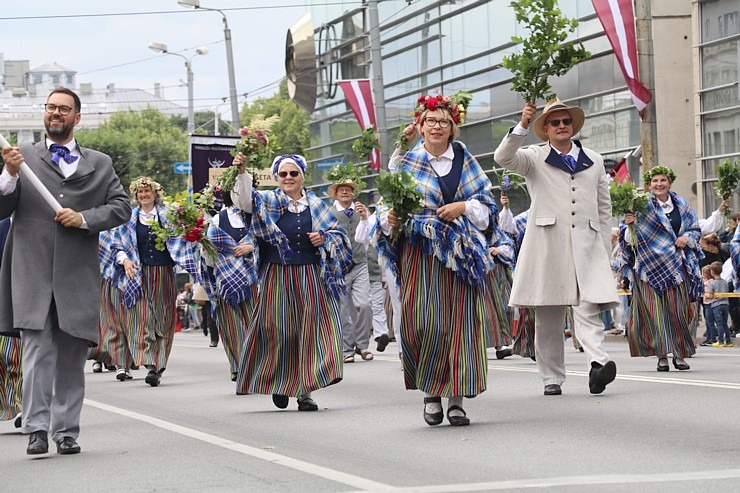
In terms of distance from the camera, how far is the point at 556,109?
1141 centimetres

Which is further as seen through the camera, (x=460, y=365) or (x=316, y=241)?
(x=316, y=241)

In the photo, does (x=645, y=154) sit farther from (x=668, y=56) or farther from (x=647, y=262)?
(x=647, y=262)

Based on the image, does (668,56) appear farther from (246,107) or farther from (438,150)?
(246,107)

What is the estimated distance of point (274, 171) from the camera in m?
11.8

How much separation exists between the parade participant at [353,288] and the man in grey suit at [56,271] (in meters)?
9.13

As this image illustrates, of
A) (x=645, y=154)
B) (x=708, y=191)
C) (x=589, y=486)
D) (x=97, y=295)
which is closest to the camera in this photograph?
(x=589, y=486)

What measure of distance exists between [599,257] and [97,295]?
4.15 m

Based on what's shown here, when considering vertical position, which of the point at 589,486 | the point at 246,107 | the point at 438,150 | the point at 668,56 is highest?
the point at 246,107

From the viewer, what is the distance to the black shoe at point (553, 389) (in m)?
11.5

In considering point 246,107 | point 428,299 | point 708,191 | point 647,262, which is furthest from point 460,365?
point 246,107

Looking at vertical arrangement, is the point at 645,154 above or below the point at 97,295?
above

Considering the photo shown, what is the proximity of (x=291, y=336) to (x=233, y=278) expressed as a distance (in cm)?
364

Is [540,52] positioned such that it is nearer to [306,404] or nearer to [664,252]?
[306,404]

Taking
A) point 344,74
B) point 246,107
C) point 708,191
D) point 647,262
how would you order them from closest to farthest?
point 647,262, point 708,191, point 344,74, point 246,107
